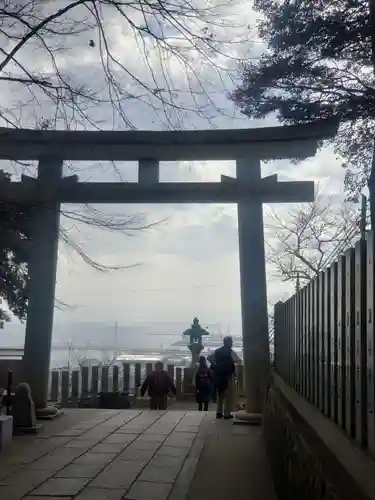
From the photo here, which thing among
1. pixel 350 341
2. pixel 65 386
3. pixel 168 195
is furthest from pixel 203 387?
pixel 350 341

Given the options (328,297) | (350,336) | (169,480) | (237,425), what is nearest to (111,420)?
(237,425)

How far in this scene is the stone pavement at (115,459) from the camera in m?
5.44

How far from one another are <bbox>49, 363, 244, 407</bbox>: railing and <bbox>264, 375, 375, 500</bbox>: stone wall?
919 centimetres

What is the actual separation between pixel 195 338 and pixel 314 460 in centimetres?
1544

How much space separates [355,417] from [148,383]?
10.2 meters

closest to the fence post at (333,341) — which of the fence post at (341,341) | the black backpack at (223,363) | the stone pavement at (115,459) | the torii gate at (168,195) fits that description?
the fence post at (341,341)

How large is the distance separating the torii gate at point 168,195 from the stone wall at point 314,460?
4.04 metres

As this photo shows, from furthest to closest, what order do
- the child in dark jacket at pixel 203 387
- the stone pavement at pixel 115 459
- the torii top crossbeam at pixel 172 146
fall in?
1. the child in dark jacket at pixel 203 387
2. the torii top crossbeam at pixel 172 146
3. the stone pavement at pixel 115 459

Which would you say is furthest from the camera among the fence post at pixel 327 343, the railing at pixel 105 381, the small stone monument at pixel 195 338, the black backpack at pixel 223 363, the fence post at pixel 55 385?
the small stone monument at pixel 195 338

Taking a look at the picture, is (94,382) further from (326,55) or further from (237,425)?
(326,55)

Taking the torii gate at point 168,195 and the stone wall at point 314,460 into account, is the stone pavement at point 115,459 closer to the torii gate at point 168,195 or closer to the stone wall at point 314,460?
the stone wall at point 314,460

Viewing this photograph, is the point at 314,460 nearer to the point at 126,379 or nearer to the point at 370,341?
the point at 370,341

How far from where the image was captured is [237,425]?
9.54m

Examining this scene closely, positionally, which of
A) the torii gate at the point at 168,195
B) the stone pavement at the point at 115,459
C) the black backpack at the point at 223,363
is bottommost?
the stone pavement at the point at 115,459
